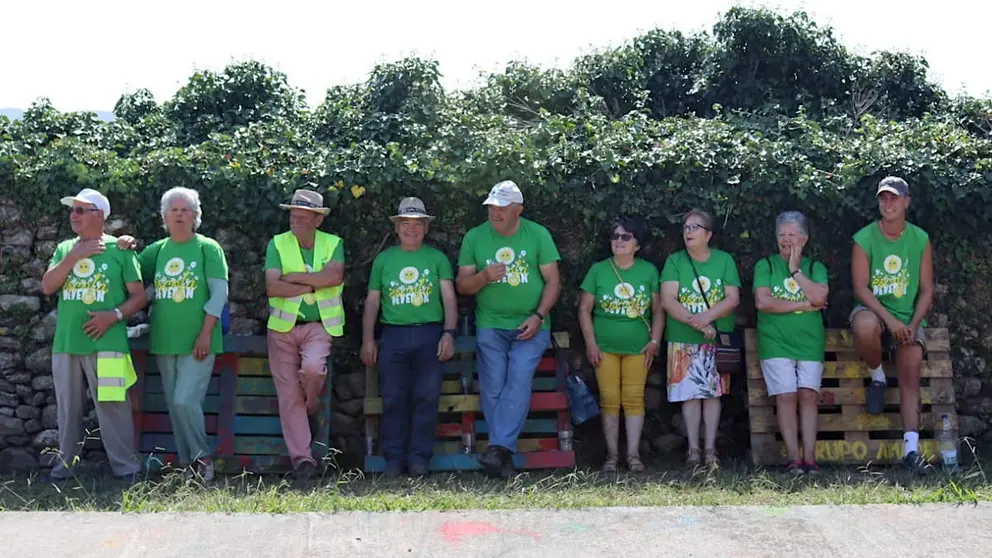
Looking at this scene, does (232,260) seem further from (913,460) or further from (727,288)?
(913,460)

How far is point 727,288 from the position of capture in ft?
23.7

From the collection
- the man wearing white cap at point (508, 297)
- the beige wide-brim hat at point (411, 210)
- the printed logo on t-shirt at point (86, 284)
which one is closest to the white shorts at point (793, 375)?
the man wearing white cap at point (508, 297)

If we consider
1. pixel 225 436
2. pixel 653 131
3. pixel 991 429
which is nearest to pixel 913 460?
pixel 991 429

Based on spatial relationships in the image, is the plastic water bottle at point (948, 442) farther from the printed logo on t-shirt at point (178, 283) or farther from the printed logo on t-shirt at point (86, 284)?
the printed logo on t-shirt at point (86, 284)

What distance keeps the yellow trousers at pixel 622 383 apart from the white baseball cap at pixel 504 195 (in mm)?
1297

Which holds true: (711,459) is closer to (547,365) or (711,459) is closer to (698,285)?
(698,285)

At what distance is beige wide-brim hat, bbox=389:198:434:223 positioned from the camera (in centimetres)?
713

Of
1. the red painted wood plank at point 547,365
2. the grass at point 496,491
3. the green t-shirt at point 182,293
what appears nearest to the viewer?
the grass at point 496,491

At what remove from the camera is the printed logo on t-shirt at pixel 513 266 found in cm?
710

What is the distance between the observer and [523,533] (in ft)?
16.7

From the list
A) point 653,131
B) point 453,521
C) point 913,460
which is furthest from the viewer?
point 653,131

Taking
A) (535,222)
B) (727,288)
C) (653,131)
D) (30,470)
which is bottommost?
(30,470)

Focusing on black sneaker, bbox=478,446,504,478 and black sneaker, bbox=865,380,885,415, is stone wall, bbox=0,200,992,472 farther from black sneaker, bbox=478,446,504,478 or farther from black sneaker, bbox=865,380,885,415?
black sneaker, bbox=478,446,504,478

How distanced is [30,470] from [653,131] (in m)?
5.56
